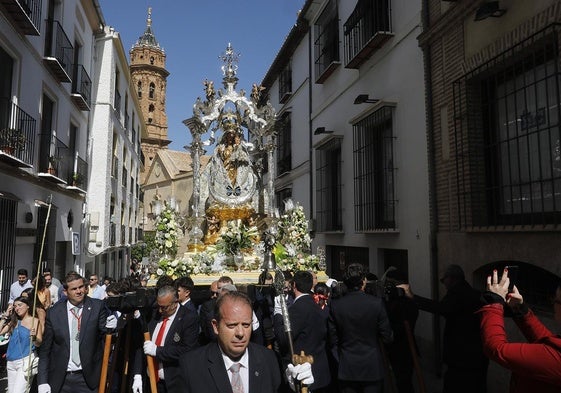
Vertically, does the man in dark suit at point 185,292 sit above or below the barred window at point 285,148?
below

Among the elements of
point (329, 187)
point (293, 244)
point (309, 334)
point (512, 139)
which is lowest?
point (309, 334)

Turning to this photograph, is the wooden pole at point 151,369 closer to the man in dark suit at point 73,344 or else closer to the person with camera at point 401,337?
the man in dark suit at point 73,344

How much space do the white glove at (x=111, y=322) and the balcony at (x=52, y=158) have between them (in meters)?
7.34

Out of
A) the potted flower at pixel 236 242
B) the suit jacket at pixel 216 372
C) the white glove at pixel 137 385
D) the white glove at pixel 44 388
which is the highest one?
the potted flower at pixel 236 242

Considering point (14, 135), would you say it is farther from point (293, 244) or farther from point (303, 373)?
point (303, 373)

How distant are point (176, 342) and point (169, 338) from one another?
0.10m

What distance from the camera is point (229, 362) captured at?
7.92 ft

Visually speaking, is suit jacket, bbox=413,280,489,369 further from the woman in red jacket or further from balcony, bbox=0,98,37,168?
balcony, bbox=0,98,37,168

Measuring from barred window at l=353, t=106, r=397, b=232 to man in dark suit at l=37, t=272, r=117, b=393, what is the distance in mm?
6592

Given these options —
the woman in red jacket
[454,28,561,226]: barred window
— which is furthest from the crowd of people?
[454,28,561,226]: barred window

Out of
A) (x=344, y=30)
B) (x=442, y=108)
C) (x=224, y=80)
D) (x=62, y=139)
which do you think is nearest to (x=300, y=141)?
(x=344, y=30)

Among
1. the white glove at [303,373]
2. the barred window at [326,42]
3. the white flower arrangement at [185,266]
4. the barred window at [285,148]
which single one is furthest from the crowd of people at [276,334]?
the barred window at [285,148]

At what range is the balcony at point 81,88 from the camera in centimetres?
1368

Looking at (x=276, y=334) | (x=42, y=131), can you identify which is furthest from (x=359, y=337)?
(x=42, y=131)
